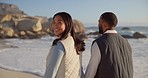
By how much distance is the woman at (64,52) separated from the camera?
1.19 metres

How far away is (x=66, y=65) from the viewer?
1.23 metres

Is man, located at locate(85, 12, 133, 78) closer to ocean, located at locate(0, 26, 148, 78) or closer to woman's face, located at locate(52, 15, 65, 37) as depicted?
woman's face, located at locate(52, 15, 65, 37)

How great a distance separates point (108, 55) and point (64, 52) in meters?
0.23

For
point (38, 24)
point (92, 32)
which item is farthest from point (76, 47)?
point (38, 24)

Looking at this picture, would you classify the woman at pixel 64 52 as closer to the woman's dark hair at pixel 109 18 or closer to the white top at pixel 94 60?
the white top at pixel 94 60

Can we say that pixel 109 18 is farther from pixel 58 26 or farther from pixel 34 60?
pixel 34 60

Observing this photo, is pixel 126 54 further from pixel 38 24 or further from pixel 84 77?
pixel 38 24

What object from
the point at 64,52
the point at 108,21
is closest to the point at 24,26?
the point at 108,21

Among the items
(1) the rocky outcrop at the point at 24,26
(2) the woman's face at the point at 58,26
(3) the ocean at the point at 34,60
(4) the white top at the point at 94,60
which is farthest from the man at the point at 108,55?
(1) the rocky outcrop at the point at 24,26

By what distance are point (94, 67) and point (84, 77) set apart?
0.25 ft

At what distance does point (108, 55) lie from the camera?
1338 millimetres

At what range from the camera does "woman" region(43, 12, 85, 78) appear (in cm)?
119

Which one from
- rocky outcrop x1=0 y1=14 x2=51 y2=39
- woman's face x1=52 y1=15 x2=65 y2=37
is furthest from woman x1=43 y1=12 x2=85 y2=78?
rocky outcrop x1=0 y1=14 x2=51 y2=39

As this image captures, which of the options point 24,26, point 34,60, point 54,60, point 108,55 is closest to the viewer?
point 54,60
